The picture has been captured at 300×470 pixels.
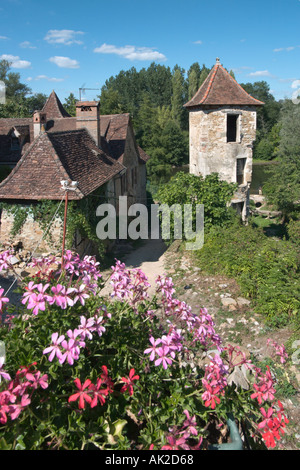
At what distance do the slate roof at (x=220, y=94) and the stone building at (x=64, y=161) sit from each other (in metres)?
4.83

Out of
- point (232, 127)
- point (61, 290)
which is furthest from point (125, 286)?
point (232, 127)

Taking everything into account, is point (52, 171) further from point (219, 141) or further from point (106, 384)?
point (106, 384)

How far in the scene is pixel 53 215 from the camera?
11.6m

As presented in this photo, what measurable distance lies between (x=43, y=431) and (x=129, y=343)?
3.17ft

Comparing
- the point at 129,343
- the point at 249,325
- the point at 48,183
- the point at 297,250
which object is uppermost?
the point at 48,183

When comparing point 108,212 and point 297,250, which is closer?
point 297,250

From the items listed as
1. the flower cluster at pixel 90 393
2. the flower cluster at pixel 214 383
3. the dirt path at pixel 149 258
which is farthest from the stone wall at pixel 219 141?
the flower cluster at pixel 90 393

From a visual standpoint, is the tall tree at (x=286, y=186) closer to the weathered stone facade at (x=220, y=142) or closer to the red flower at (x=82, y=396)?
the weathered stone facade at (x=220, y=142)

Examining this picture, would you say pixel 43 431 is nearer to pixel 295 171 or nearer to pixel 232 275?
pixel 232 275

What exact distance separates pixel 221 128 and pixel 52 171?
8647 mm

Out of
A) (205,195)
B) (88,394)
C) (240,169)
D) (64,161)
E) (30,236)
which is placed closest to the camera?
(88,394)

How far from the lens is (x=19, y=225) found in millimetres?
12141

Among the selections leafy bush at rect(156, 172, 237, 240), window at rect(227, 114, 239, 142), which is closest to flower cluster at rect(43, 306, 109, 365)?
leafy bush at rect(156, 172, 237, 240)

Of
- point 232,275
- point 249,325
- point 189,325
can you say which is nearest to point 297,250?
point 232,275
